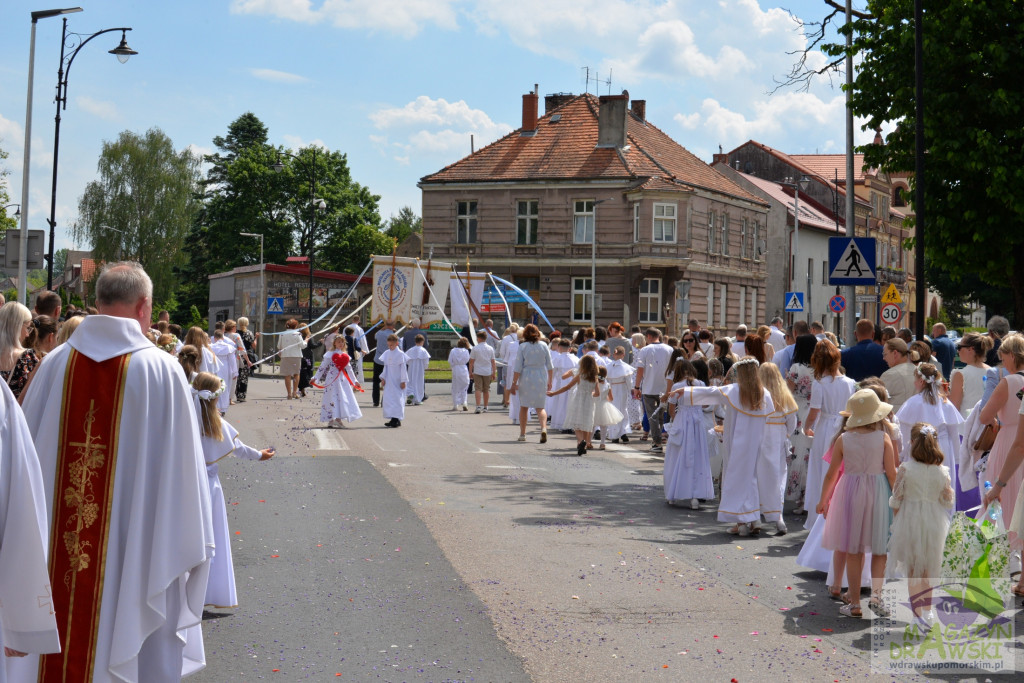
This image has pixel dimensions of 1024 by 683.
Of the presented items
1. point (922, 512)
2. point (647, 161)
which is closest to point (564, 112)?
point (647, 161)

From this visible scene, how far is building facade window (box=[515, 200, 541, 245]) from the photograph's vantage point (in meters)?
50.5

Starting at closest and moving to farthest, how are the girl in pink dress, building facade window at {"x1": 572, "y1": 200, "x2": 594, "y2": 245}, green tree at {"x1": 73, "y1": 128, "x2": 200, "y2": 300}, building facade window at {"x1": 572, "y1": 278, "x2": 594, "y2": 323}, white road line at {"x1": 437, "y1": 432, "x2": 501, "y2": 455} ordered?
1. the girl in pink dress
2. white road line at {"x1": 437, "y1": 432, "x2": 501, "y2": 455}
3. building facade window at {"x1": 572, "y1": 278, "x2": 594, "y2": 323}
4. building facade window at {"x1": 572, "y1": 200, "x2": 594, "y2": 245}
5. green tree at {"x1": 73, "y1": 128, "x2": 200, "y2": 300}

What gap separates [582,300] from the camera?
4953cm

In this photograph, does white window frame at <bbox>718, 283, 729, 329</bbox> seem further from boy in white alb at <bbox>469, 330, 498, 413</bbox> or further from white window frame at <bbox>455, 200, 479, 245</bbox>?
boy in white alb at <bbox>469, 330, 498, 413</bbox>

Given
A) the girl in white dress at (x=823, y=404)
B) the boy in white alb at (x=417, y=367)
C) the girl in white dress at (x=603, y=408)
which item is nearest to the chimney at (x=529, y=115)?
the boy in white alb at (x=417, y=367)

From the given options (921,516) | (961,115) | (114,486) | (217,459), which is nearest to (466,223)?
(961,115)

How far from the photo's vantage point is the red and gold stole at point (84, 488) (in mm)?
4727

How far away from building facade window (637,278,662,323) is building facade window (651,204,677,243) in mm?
1856

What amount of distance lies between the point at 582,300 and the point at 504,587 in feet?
138

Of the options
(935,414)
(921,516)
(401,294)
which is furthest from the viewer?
(401,294)

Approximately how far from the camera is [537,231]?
50.4 m

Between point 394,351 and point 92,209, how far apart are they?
59.3 metres

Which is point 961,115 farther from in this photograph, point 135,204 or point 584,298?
point 135,204

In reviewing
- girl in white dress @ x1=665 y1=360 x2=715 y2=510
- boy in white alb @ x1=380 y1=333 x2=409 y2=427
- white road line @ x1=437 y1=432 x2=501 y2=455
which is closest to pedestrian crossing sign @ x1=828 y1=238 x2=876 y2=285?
girl in white dress @ x1=665 y1=360 x2=715 y2=510
